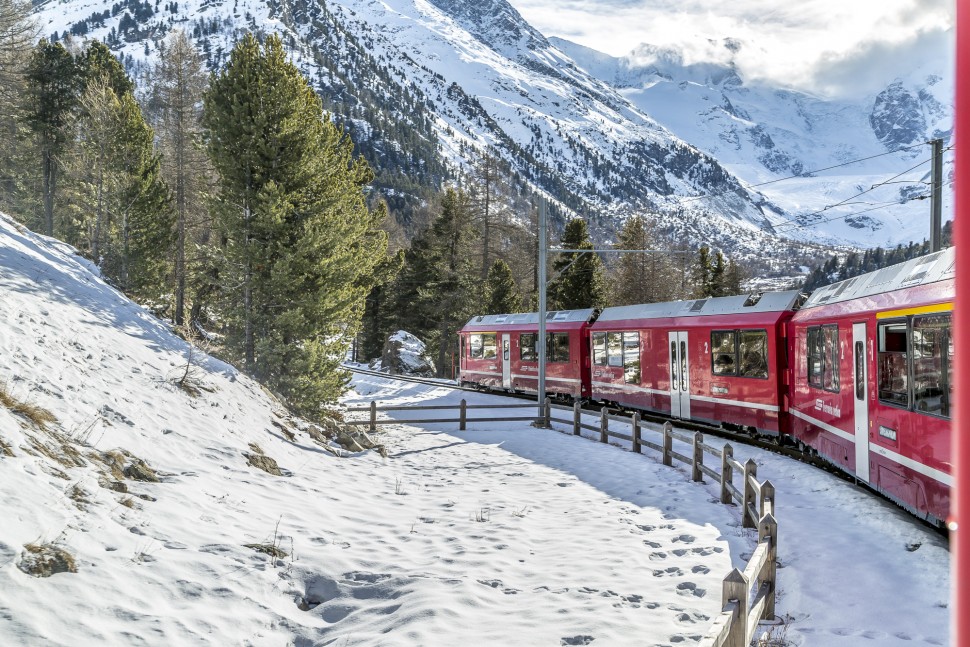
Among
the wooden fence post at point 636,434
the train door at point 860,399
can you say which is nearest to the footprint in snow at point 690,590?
the train door at point 860,399

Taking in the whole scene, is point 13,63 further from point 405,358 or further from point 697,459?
point 697,459

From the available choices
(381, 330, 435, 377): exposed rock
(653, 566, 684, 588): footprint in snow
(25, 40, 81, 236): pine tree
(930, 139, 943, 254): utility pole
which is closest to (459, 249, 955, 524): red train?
(653, 566, 684, 588): footprint in snow

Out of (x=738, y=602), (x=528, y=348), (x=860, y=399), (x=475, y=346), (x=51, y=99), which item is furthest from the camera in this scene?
(x=51, y=99)

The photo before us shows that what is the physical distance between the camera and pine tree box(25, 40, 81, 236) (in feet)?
121

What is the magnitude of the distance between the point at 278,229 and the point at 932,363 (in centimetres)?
1566

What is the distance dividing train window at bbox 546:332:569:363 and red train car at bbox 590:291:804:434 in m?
2.57

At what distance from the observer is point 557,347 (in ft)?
88.8

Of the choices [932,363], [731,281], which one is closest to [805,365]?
[932,363]

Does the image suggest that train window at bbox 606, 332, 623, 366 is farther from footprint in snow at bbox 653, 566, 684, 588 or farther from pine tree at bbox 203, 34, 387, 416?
footprint in snow at bbox 653, 566, 684, 588

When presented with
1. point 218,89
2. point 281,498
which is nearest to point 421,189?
point 218,89

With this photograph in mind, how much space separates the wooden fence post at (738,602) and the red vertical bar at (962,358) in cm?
426

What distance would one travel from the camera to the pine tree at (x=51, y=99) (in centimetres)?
3681

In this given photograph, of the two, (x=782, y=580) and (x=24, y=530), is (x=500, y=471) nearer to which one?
(x=782, y=580)

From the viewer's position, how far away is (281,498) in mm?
9633
